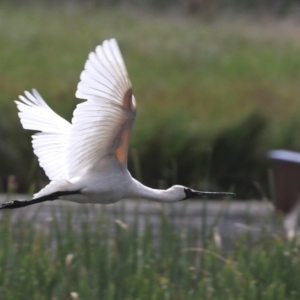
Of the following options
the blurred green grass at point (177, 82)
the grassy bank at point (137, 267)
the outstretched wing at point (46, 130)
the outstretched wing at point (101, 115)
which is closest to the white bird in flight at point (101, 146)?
the outstretched wing at point (101, 115)

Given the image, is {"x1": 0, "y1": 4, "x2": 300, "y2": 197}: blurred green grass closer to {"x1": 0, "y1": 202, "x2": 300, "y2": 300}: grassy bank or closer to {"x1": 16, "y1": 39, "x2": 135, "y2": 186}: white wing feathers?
{"x1": 0, "y1": 202, "x2": 300, "y2": 300}: grassy bank

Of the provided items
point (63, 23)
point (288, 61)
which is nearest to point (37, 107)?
point (288, 61)

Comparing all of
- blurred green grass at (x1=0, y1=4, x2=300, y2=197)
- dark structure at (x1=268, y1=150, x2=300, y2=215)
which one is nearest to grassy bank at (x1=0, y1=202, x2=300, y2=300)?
blurred green grass at (x1=0, y1=4, x2=300, y2=197)

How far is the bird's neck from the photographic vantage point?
2.48 meters

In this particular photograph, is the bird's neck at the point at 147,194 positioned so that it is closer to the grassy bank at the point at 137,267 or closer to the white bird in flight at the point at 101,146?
the white bird in flight at the point at 101,146

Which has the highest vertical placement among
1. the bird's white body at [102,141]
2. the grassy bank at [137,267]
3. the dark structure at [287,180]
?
the bird's white body at [102,141]

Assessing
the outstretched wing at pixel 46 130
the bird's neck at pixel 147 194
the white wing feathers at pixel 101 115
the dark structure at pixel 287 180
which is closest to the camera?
the white wing feathers at pixel 101 115

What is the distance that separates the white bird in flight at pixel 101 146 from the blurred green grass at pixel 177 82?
0.93 metres

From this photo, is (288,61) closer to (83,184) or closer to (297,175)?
(297,175)

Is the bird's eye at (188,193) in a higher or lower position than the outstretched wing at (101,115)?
lower

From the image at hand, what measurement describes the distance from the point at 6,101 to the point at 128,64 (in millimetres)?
3853

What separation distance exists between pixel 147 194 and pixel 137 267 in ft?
2.72

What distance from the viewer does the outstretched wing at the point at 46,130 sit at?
281 cm

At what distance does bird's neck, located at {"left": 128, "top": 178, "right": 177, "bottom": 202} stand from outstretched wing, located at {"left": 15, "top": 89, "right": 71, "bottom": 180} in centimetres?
37
